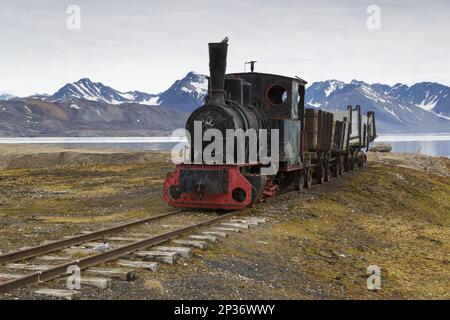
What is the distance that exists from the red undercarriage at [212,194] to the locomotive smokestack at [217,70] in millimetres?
1941

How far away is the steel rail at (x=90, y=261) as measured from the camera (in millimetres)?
7962

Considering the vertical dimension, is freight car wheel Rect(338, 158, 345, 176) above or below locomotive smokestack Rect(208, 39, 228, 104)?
below

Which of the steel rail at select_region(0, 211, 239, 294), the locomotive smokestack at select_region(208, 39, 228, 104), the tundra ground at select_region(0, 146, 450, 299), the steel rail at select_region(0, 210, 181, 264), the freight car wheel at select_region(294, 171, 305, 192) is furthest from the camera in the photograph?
the freight car wheel at select_region(294, 171, 305, 192)

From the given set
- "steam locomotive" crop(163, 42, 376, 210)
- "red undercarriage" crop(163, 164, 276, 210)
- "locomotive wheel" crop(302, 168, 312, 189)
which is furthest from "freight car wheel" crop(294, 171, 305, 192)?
"red undercarriage" crop(163, 164, 276, 210)

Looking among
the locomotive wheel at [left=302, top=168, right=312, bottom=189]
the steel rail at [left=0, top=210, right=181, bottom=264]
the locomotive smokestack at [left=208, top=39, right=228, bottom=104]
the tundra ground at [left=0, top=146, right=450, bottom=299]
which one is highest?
the locomotive smokestack at [left=208, top=39, right=228, bottom=104]

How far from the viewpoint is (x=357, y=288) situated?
10055 millimetres

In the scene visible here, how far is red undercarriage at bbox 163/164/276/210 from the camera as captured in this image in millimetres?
15117

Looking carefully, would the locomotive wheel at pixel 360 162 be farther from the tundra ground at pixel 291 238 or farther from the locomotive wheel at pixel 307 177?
the locomotive wheel at pixel 307 177

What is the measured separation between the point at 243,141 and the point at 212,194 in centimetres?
167

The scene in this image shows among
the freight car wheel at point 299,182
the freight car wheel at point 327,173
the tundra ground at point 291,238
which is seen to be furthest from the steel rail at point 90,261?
the freight car wheel at point 327,173

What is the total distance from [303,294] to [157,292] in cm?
246

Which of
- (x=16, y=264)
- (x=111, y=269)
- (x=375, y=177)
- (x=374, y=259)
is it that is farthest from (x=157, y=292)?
(x=375, y=177)

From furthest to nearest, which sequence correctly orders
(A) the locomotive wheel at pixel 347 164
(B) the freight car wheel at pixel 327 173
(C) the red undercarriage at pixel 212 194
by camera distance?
(A) the locomotive wheel at pixel 347 164, (B) the freight car wheel at pixel 327 173, (C) the red undercarriage at pixel 212 194

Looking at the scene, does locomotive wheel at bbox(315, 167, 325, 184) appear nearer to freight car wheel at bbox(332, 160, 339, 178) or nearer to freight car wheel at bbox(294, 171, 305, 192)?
freight car wheel at bbox(294, 171, 305, 192)
